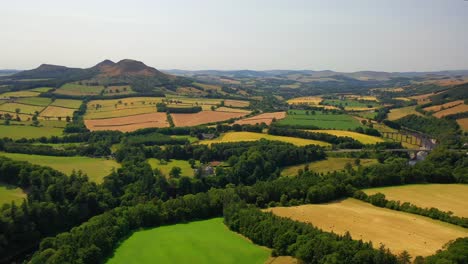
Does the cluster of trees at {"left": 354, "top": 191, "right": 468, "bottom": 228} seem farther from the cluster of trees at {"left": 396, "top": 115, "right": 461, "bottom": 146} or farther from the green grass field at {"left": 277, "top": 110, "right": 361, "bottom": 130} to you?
the green grass field at {"left": 277, "top": 110, "right": 361, "bottom": 130}

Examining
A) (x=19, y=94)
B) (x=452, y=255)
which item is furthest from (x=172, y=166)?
(x=19, y=94)

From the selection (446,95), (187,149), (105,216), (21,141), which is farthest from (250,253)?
(446,95)

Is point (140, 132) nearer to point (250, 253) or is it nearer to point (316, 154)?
point (316, 154)

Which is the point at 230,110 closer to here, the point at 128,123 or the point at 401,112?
the point at 128,123

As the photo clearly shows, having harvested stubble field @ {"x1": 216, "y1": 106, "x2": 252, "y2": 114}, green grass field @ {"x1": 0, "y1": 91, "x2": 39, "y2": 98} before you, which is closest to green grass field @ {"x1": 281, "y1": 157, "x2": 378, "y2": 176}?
harvested stubble field @ {"x1": 216, "y1": 106, "x2": 252, "y2": 114}

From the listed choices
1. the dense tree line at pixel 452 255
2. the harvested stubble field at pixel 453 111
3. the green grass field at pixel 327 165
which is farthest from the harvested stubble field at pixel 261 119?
the dense tree line at pixel 452 255

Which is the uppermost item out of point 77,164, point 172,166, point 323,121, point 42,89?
point 42,89
